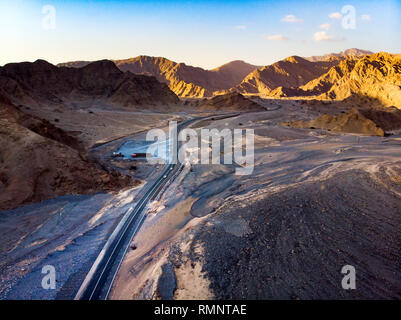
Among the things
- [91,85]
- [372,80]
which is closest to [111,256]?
[91,85]

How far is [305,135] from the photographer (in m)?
37.7

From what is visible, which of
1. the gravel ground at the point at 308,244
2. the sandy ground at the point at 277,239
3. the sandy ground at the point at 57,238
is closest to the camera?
the gravel ground at the point at 308,244

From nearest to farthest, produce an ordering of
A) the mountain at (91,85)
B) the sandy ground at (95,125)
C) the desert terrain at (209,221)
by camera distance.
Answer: the desert terrain at (209,221) → the sandy ground at (95,125) → the mountain at (91,85)

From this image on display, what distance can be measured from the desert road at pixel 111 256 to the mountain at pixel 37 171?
5.13m

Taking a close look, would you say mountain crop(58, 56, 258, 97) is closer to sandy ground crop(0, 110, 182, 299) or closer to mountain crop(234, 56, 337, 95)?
mountain crop(234, 56, 337, 95)

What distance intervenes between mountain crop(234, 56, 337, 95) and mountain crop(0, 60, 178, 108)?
85920 millimetres

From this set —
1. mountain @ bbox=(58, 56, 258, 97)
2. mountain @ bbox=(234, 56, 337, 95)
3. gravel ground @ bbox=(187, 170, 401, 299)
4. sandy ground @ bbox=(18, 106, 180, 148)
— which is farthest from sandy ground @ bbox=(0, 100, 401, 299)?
mountain @ bbox=(234, 56, 337, 95)

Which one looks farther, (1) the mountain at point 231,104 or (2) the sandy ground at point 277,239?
(1) the mountain at point 231,104

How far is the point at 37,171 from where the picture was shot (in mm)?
18531

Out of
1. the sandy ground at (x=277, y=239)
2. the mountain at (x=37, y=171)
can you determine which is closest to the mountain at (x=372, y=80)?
the sandy ground at (x=277, y=239)

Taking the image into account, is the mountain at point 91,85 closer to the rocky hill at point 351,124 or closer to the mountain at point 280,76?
the rocky hill at point 351,124

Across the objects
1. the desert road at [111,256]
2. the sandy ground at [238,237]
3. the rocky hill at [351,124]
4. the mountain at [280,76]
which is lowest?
the desert road at [111,256]

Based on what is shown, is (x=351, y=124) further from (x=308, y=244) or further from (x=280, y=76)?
(x=280, y=76)

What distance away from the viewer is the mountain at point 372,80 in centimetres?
6789
